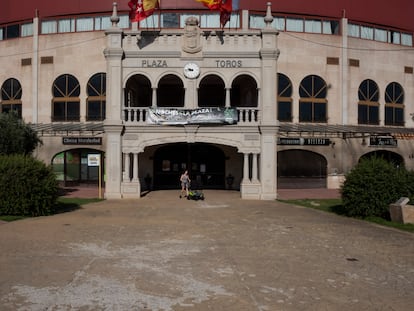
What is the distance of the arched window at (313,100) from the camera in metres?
33.8

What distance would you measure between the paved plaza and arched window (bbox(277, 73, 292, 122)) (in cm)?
1833

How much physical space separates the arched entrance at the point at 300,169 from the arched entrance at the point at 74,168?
52.3ft

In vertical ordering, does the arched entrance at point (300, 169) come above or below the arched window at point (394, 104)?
below

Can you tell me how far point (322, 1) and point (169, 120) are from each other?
19994 mm

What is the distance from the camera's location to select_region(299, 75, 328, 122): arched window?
33750 mm

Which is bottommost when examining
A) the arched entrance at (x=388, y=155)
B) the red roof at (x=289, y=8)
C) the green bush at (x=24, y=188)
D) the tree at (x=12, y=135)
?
the green bush at (x=24, y=188)

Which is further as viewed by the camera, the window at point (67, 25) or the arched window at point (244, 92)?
the window at point (67, 25)

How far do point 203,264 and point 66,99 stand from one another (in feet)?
94.0

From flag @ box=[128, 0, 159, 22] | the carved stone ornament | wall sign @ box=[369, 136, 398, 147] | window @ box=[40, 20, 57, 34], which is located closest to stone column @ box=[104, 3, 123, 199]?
flag @ box=[128, 0, 159, 22]

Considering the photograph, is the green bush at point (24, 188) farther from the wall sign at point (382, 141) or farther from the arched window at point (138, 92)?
the wall sign at point (382, 141)

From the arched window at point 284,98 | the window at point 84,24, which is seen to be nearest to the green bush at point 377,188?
the arched window at point 284,98

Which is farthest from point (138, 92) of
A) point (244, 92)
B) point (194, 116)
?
point (194, 116)

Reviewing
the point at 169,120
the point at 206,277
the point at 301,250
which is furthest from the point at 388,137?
the point at 206,277

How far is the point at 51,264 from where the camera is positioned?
8891mm
